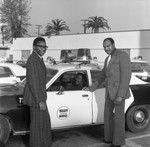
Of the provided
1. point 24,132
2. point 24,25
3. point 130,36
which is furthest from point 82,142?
point 24,25

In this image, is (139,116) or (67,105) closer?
(67,105)

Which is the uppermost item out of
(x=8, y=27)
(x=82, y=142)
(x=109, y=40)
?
(x=8, y=27)

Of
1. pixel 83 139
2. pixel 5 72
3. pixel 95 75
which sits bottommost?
pixel 83 139

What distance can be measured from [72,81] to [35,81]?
1479 mm

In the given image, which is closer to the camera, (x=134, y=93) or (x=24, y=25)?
(x=134, y=93)

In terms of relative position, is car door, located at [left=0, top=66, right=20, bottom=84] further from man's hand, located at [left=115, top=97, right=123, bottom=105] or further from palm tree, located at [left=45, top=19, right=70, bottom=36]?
palm tree, located at [left=45, top=19, right=70, bottom=36]

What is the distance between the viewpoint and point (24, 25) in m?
47.0

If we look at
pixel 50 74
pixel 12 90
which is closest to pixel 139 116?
pixel 50 74

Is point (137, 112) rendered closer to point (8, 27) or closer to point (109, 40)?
point (109, 40)

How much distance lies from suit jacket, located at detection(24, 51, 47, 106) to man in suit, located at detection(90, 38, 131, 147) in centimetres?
117

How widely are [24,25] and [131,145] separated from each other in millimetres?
43823

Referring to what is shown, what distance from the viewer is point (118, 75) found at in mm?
4691

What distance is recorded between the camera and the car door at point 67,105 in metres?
5.02

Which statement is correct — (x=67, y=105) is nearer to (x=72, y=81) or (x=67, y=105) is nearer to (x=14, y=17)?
(x=72, y=81)
